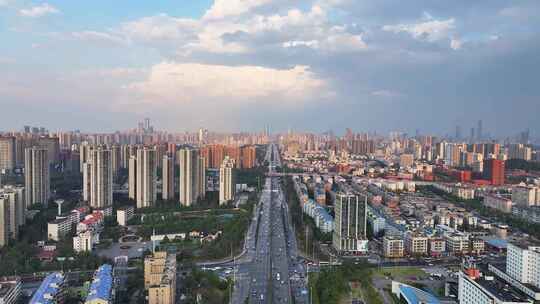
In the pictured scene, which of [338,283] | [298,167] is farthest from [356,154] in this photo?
[338,283]

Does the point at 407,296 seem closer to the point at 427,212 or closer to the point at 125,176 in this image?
the point at 427,212

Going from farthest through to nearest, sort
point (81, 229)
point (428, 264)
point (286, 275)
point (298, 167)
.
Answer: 1. point (298, 167)
2. point (81, 229)
3. point (428, 264)
4. point (286, 275)

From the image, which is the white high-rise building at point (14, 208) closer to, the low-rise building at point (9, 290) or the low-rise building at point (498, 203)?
the low-rise building at point (9, 290)

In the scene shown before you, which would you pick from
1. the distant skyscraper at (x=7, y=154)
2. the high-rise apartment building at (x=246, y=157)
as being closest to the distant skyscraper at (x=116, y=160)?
the distant skyscraper at (x=7, y=154)

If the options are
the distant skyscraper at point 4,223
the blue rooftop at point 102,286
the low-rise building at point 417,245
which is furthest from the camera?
the low-rise building at point 417,245

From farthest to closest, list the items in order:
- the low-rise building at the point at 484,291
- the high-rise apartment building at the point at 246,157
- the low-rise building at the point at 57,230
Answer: the high-rise apartment building at the point at 246,157 < the low-rise building at the point at 57,230 < the low-rise building at the point at 484,291
